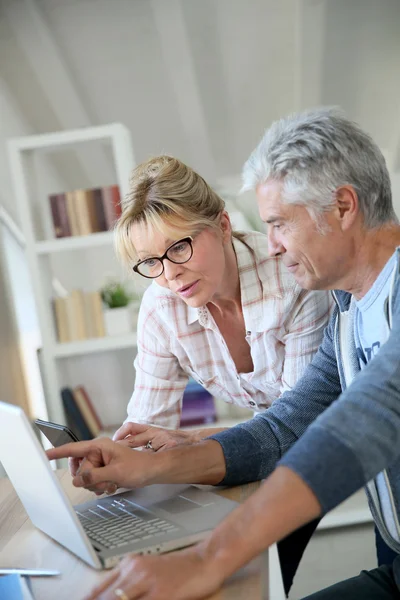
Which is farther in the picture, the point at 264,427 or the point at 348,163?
the point at 264,427

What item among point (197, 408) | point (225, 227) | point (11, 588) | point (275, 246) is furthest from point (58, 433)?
point (197, 408)

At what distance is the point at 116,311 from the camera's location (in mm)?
3650

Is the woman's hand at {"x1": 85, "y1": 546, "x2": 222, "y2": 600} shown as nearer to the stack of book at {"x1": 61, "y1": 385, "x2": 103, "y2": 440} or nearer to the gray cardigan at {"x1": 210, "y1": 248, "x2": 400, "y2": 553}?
the gray cardigan at {"x1": 210, "y1": 248, "x2": 400, "y2": 553}

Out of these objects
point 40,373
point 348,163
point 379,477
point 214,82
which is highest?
point 214,82

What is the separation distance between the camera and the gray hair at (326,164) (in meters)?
1.28

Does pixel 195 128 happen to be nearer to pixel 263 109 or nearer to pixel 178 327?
pixel 263 109

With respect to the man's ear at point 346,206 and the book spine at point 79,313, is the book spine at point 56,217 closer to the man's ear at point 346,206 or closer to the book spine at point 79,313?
the book spine at point 79,313

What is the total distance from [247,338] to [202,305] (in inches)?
6.8

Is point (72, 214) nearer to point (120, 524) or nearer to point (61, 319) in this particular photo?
point (61, 319)

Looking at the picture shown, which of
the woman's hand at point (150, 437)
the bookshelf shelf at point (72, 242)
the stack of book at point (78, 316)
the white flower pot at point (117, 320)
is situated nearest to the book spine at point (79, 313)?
the stack of book at point (78, 316)

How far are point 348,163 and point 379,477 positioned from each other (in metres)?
0.54

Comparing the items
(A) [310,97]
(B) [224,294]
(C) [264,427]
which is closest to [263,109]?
(A) [310,97]

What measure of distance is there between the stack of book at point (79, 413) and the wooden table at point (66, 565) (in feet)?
7.51

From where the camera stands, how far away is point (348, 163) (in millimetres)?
1285
